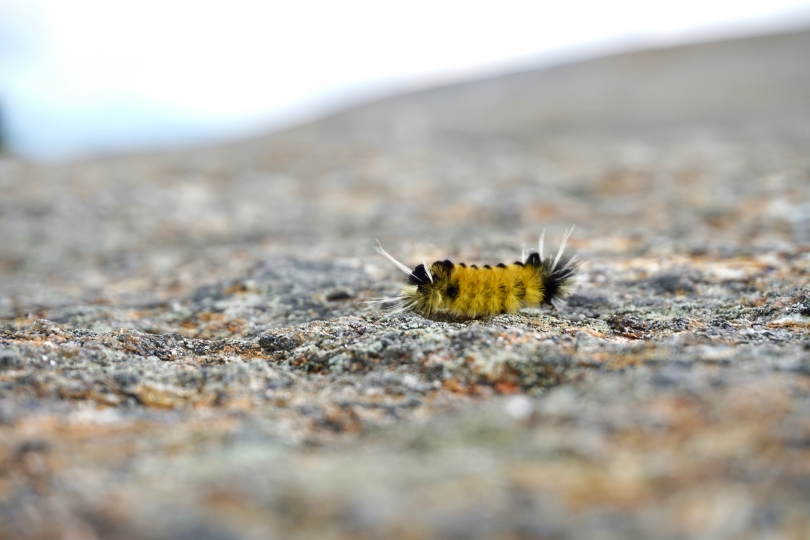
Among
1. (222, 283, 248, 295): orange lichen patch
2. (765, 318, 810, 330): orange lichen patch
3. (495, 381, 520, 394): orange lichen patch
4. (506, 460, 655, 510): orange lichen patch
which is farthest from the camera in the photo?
(222, 283, 248, 295): orange lichen patch

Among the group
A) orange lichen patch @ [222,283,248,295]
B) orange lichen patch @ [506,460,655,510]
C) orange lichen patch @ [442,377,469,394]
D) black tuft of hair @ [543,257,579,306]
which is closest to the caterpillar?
black tuft of hair @ [543,257,579,306]

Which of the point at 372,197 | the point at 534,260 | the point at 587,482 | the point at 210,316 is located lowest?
the point at 587,482

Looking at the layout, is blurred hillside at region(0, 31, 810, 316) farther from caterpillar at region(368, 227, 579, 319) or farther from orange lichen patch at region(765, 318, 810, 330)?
orange lichen patch at region(765, 318, 810, 330)

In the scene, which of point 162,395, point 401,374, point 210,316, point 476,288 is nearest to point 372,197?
point 210,316

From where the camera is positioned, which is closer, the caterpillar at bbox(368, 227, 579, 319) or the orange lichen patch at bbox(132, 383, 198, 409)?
the orange lichen patch at bbox(132, 383, 198, 409)

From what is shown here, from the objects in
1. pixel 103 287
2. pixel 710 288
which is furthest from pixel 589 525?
pixel 103 287

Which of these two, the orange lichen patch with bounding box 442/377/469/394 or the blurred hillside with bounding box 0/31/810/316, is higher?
the blurred hillside with bounding box 0/31/810/316

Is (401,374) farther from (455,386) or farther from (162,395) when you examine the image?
(162,395)

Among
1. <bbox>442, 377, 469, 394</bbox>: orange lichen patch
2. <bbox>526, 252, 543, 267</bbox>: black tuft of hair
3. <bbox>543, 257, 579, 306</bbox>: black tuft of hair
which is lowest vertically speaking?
<bbox>442, 377, 469, 394</bbox>: orange lichen patch
